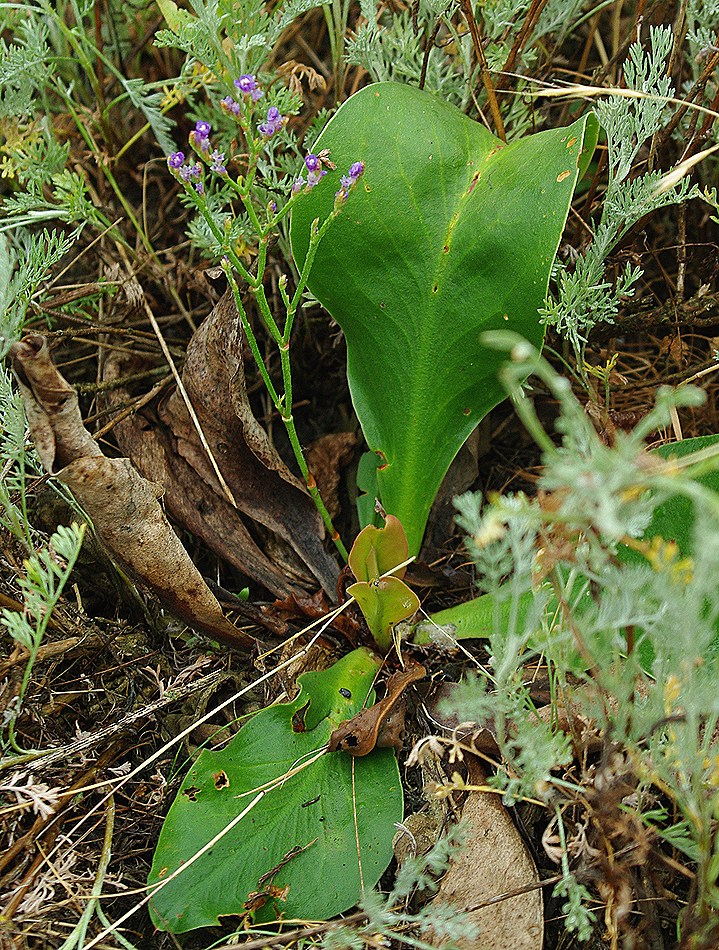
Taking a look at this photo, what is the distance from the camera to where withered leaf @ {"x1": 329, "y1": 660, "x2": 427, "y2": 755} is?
3.79 ft

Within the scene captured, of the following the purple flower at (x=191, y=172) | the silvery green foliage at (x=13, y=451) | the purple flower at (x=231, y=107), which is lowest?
the silvery green foliage at (x=13, y=451)

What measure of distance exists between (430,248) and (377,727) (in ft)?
2.44

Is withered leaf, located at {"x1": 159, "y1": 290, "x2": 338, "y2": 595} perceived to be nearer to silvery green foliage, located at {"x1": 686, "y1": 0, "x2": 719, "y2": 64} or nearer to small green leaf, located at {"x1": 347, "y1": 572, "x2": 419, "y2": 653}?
small green leaf, located at {"x1": 347, "y1": 572, "x2": 419, "y2": 653}

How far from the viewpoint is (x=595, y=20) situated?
165 centimetres

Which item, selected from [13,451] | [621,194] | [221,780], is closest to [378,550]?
[221,780]

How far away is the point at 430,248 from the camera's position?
4.28ft

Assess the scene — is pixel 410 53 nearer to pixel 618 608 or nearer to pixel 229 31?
pixel 229 31

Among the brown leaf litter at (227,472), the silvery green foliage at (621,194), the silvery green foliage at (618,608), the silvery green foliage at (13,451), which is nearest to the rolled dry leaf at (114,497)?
the silvery green foliage at (13,451)

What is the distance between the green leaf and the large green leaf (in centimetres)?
42

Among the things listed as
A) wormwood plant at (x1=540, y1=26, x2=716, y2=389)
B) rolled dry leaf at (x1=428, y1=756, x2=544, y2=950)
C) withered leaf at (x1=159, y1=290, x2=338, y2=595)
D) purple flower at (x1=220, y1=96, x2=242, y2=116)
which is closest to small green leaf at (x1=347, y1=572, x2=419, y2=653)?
withered leaf at (x1=159, y1=290, x2=338, y2=595)

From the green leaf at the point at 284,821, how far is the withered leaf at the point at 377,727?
0.03 metres

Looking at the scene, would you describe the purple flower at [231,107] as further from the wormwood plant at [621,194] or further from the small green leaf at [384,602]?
the small green leaf at [384,602]

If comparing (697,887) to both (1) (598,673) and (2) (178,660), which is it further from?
(2) (178,660)

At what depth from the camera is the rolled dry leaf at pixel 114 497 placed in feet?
3.35
